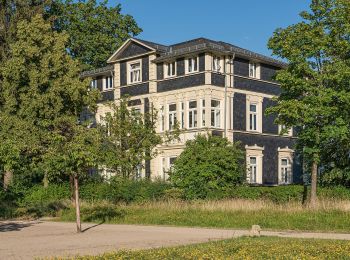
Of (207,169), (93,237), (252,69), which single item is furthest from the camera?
(252,69)

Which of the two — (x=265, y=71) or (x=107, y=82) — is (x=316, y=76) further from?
(x=107, y=82)

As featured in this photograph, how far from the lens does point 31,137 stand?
39062mm

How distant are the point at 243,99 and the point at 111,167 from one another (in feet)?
36.7

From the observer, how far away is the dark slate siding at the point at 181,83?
41969mm

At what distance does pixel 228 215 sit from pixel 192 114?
1769 centimetres

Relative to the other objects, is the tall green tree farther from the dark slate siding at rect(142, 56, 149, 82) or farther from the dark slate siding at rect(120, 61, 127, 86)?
the dark slate siding at rect(120, 61, 127, 86)

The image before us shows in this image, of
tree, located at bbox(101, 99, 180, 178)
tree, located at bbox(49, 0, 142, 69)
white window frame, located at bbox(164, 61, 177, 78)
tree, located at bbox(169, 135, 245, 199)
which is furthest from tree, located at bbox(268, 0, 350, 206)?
tree, located at bbox(49, 0, 142, 69)

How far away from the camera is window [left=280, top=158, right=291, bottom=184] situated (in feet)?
154

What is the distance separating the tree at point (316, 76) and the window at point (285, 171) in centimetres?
1758

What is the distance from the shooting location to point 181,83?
142ft

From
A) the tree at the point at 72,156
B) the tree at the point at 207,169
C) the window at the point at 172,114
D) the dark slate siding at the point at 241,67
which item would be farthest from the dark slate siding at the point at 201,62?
the tree at the point at 72,156

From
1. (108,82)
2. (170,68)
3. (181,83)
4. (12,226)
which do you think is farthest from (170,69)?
(12,226)

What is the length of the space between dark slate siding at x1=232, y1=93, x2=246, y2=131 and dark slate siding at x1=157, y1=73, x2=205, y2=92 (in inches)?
115

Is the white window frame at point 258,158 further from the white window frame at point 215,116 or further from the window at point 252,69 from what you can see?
the window at point 252,69
